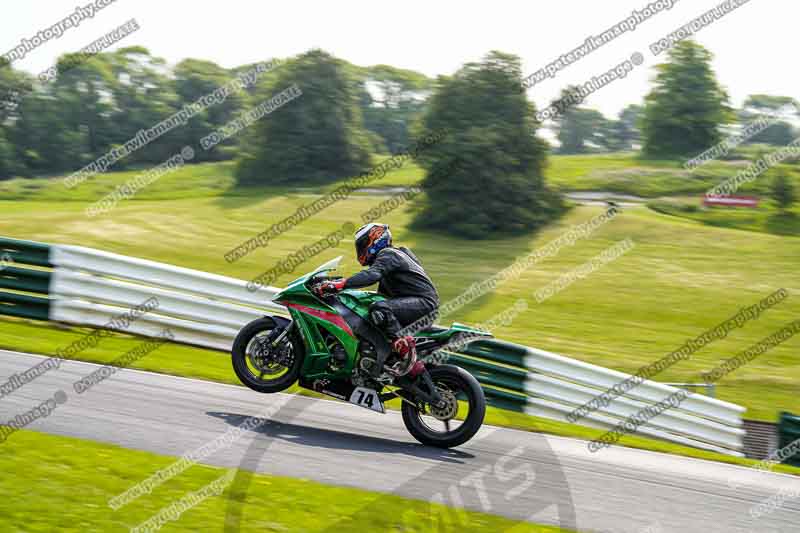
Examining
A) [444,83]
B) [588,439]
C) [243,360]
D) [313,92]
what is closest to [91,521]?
[243,360]

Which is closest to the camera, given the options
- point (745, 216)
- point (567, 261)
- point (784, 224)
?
point (567, 261)

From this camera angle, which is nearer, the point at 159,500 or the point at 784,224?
the point at 159,500

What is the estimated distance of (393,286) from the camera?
7688mm

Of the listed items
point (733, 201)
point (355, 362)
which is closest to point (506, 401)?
point (355, 362)

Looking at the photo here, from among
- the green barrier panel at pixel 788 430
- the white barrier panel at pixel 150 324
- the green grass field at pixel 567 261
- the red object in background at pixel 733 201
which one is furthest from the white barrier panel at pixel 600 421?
the red object in background at pixel 733 201

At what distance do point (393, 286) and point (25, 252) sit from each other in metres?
5.09

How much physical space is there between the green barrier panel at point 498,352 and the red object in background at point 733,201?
128 feet

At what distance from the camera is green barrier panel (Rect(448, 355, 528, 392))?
35.1 feet

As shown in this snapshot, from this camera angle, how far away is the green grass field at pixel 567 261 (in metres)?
24.2

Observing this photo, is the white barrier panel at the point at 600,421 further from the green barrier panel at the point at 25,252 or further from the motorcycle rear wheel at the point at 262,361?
the green barrier panel at the point at 25,252

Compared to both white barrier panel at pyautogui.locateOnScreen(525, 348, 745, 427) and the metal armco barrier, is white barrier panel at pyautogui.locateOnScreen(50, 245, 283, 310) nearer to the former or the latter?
the metal armco barrier

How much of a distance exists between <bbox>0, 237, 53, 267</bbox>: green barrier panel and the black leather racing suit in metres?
4.66

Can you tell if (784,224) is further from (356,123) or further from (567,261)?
(356,123)

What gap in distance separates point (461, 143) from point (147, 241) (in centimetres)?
1538
